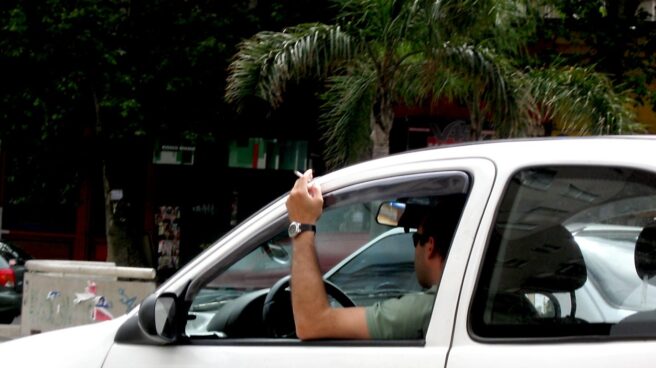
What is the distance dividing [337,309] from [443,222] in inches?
16.7

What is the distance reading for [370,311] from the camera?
3244 millimetres

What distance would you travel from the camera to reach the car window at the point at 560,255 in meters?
2.88

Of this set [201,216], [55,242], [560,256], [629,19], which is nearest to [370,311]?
[560,256]

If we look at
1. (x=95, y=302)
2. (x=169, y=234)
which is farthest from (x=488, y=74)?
(x=169, y=234)

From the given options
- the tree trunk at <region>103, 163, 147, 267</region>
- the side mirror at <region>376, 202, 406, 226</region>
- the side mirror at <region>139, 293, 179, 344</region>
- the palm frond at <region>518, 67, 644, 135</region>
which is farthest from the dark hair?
the tree trunk at <region>103, 163, 147, 267</region>

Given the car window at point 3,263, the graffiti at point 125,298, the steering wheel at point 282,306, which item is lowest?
the car window at point 3,263

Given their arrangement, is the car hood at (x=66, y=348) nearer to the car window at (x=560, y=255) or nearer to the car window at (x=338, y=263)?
the car window at (x=338, y=263)

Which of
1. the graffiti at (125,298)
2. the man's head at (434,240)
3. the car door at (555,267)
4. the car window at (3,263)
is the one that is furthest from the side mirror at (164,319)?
the car window at (3,263)

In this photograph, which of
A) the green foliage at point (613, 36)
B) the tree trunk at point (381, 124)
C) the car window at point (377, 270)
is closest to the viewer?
the car window at point (377, 270)

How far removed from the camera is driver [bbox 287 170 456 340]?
317 centimetres

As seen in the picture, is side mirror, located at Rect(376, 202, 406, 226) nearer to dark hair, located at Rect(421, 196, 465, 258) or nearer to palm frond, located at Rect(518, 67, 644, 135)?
dark hair, located at Rect(421, 196, 465, 258)

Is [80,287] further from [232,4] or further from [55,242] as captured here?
[55,242]

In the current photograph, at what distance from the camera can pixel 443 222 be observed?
3271mm

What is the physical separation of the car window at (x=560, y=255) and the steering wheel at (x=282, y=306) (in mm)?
818
